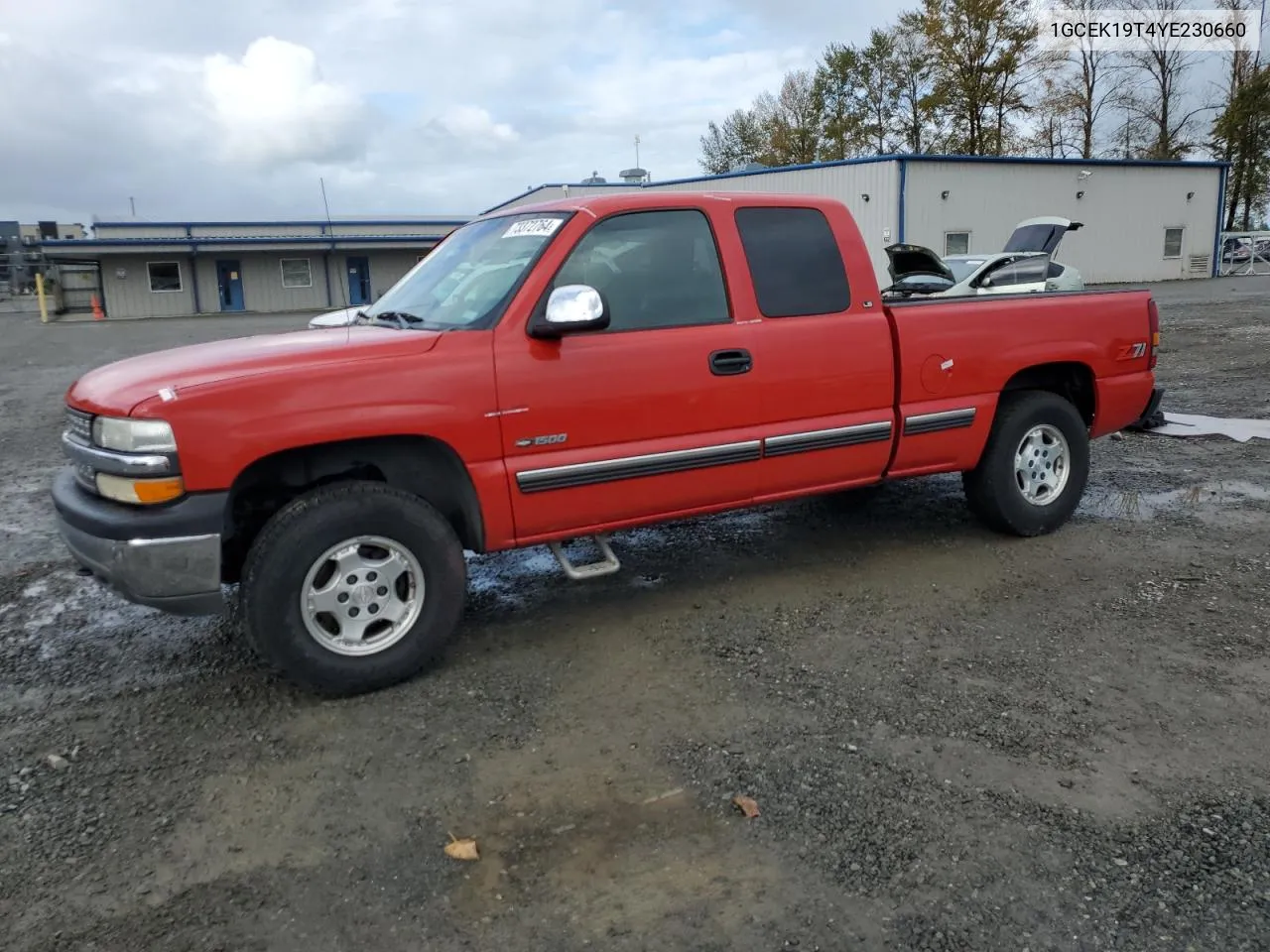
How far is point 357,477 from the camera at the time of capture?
13.4ft

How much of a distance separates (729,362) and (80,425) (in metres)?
2.72

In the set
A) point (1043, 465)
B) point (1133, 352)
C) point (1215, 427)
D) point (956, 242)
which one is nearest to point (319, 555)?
point (1043, 465)

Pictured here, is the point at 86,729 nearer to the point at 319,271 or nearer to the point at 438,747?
the point at 438,747

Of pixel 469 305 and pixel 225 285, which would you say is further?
pixel 225 285

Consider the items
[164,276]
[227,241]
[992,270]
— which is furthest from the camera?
[164,276]

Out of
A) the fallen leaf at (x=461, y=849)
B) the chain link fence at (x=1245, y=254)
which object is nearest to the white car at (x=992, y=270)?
the fallen leaf at (x=461, y=849)

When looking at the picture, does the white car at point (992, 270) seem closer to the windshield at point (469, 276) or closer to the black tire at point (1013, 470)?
the black tire at point (1013, 470)

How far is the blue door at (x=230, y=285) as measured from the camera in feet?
143

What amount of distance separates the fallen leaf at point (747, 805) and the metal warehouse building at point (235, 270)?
40.2 meters

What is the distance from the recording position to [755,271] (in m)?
4.62

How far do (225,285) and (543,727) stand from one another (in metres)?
45.1

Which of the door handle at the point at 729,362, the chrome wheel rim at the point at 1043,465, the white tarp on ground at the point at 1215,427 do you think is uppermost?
the door handle at the point at 729,362

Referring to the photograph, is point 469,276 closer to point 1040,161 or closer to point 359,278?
point 1040,161

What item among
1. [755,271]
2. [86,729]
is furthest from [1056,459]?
[86,729]
